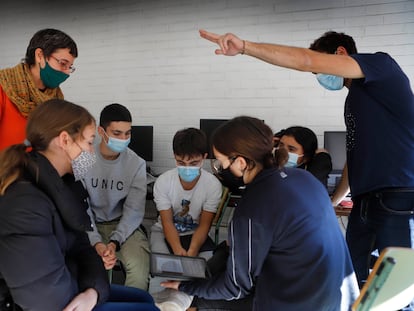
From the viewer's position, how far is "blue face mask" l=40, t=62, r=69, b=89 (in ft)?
5.45

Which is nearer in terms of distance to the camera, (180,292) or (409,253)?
(409,253)

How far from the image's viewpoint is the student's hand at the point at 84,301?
1.04 m

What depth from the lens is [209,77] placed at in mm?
3543

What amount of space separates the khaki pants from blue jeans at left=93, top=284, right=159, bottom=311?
1.37 ft

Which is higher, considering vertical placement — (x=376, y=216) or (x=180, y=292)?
(x=376, y=216)

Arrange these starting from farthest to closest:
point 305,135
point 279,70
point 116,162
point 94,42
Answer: point 94,42 < point 279,70 < point 116,162 < point 305,135

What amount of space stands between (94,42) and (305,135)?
3.12 m

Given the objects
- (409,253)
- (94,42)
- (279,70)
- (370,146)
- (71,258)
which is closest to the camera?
(409,253)

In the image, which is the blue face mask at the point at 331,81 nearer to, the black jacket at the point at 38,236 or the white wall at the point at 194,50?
the black jacket at the point at 38,236

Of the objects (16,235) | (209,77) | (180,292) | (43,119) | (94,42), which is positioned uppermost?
(94,42)

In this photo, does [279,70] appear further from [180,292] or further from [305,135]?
[180,292]

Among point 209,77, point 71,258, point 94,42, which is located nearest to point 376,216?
point 71,258

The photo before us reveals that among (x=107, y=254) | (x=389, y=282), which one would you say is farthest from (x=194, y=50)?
(x=389, y=282)

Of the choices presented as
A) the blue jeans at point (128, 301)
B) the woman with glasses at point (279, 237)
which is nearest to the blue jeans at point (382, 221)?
the woman with glasses at point (279, 237)
